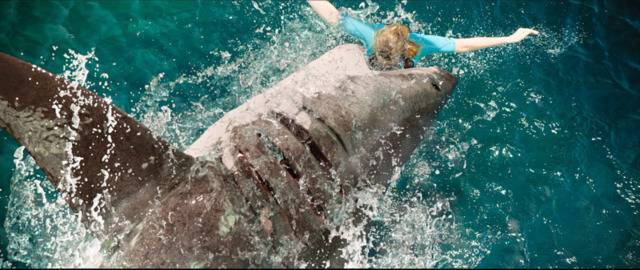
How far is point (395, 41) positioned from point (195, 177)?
2.35 m

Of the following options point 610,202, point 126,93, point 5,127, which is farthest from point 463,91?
point 5,127

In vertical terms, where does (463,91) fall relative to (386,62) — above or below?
below

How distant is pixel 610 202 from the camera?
453cm

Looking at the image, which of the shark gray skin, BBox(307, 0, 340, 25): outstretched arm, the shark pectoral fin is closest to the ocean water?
the shark gray skin

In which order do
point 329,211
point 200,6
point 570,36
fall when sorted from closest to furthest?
point 329,211 → point 200,6 → point 570,36

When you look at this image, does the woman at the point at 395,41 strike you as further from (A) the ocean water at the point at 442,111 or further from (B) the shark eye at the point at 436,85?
(A) the ocean water at the point at 442,111

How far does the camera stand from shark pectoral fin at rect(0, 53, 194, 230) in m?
2.48

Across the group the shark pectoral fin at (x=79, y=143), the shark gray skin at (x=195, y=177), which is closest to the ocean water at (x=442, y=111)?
the shark gray skin at (x=195, y=177)

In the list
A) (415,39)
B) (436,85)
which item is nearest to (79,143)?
(436,85)

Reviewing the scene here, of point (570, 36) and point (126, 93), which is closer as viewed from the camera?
point (126, 93)

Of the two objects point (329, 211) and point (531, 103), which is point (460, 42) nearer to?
point (531, 103)

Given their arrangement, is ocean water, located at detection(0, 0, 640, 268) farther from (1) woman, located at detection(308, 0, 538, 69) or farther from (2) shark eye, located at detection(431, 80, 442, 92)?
(1) woman, located at detection(308, 0, 538, 69)

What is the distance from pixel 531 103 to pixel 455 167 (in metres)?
1.67

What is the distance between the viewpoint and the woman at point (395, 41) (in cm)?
387
